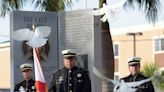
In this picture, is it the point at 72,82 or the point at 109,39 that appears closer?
the point at 72,82

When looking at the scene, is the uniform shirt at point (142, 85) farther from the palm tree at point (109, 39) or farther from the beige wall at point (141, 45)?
the beige wall at point (141, 45)

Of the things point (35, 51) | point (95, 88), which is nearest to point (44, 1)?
point (95, 88)

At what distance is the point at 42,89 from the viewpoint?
954 centimetres

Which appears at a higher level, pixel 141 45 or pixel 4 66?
pixel 141 45

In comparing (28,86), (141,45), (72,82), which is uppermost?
(72,82)

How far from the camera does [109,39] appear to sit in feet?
44.2

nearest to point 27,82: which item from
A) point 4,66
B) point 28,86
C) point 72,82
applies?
point 28,86

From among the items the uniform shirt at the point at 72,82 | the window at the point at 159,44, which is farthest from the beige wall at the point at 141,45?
the uniform shirt at the point at 72,82

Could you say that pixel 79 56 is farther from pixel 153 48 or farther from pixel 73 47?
pixel 153 48

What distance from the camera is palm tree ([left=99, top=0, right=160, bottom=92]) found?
13.2 metres

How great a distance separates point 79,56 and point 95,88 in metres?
0.70

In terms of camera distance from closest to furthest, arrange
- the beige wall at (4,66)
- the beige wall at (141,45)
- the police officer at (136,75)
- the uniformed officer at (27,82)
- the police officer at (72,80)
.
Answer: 1. the police officer at (136,75)
2. the police officer at (72,80)
3. the uniformed officer at (27,82)
4. the beige wall at (141,45)
5. the beige wall at (4,66)

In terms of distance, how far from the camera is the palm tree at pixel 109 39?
43.2 feet

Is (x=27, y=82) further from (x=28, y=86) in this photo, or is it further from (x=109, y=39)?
(x=109, y=39)
